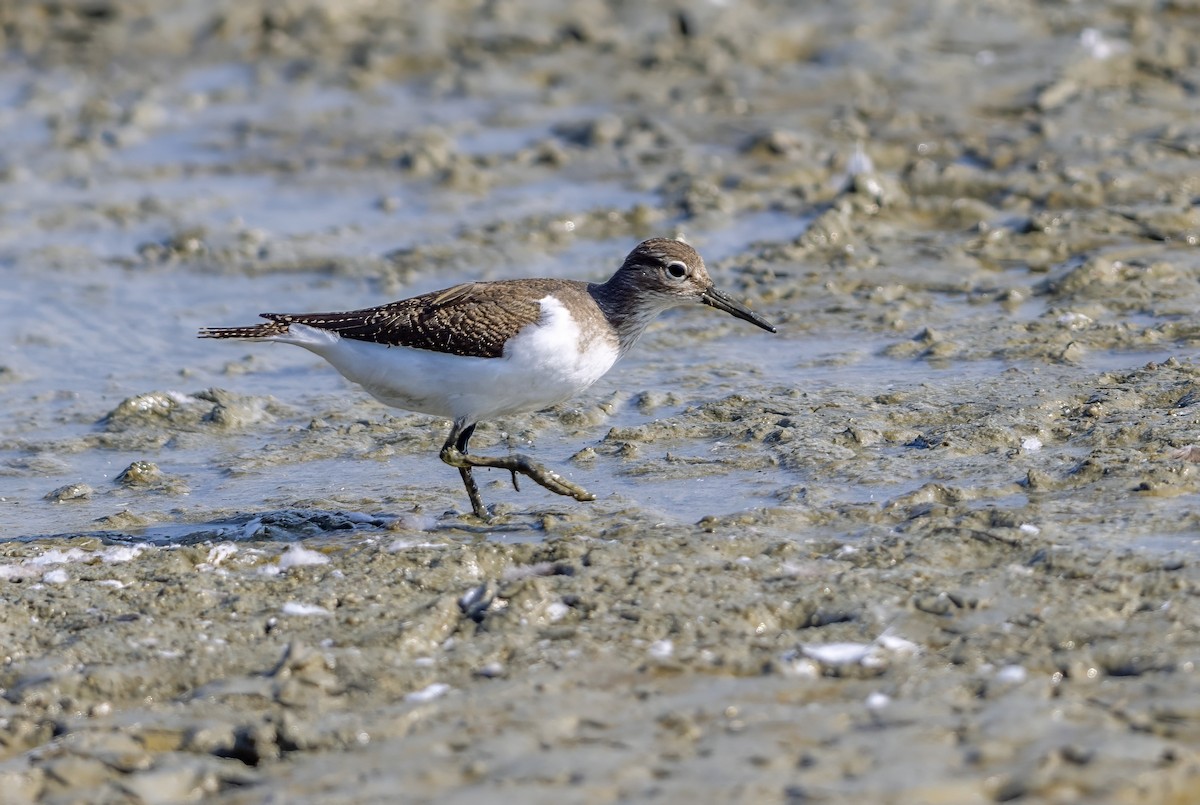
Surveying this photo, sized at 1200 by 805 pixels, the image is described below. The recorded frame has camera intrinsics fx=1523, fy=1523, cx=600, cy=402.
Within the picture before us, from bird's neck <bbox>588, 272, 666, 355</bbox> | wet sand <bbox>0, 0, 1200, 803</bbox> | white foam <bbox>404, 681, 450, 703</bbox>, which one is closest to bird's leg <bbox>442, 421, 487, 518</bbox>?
wet sand <bbox>0, 0, 1200, 803</bbox>

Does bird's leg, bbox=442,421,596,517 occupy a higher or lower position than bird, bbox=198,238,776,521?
lower

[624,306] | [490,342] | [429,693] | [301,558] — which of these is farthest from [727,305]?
[429,693]

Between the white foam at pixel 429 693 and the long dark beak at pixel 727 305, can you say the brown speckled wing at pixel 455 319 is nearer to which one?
the long dark beak at pixel 727 305

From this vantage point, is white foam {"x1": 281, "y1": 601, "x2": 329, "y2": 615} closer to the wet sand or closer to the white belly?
the wet sand

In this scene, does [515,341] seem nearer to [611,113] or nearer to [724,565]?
[724,565]

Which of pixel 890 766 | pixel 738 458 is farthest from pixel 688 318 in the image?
pixel 890 766

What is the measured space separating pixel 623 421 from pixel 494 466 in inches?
63.7

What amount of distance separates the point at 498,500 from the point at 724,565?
178 centimetres

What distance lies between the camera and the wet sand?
5312 mm

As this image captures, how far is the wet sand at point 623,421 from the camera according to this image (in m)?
5.31

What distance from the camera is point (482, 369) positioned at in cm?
730

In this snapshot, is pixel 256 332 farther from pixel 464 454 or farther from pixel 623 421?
pixel 623 421

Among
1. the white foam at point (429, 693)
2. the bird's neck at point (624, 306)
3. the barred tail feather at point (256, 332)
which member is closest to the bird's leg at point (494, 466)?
the bird's neck at point (624, 306)

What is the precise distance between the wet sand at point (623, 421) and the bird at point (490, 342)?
538mm
